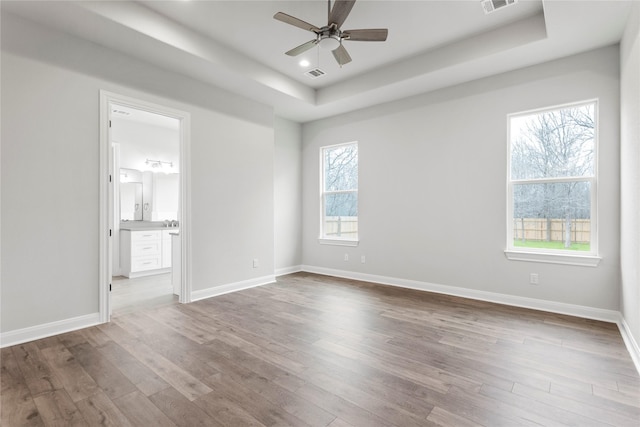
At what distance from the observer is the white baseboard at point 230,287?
4.27 m

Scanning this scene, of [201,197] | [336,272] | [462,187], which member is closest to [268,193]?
[201,197]

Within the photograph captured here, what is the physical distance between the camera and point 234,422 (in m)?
1.78

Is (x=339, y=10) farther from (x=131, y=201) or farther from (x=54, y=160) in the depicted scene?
(x=131, y=201)

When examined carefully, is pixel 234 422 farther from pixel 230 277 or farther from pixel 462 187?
pixel 462 187

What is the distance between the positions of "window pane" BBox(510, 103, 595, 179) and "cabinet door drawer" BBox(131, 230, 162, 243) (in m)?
6.11

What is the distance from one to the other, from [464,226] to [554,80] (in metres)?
2.01

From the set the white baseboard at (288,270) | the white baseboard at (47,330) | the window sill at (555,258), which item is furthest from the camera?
the white baseboard at (288,270)

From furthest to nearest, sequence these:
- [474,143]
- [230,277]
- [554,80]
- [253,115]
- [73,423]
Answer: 1. [253,115]
2. [230,277]
3. [474,143]
4. [554,80]
5. [73,423]

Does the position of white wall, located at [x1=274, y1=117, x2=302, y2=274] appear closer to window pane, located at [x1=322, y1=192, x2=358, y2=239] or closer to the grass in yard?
window pane, located at [x1=322, y1=192, x2=358, y2=239]

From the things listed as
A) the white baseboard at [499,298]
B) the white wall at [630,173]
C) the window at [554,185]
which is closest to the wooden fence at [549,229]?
the window at [554,185]

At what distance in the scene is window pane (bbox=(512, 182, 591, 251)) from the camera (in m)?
3.59

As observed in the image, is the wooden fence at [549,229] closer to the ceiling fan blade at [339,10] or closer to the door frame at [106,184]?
the ceiling fan blade at [339,10]

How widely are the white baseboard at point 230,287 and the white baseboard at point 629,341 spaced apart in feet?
14.1

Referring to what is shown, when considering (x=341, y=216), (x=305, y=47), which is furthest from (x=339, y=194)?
(x=305, y=47)
